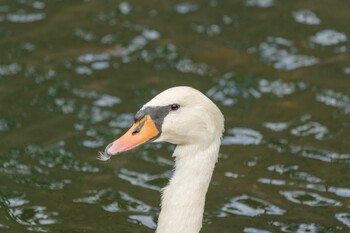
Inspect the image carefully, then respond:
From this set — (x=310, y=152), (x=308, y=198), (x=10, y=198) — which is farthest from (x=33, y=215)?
(x=310, y=152)

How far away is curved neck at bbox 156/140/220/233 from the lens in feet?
24.3

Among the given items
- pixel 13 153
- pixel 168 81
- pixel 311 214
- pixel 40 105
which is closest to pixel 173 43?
pixel 168 81

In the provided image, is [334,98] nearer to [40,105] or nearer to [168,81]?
[168,81]

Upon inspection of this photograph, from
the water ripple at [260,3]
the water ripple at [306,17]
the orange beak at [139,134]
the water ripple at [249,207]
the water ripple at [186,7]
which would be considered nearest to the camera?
the orange beak at [139,134]

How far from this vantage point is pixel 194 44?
12641mm

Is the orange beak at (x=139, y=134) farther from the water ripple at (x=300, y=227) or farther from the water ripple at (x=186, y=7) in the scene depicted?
the water ripple at (x=186, y=7)

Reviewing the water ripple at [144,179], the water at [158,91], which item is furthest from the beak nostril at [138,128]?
the water ripple at [144,179]

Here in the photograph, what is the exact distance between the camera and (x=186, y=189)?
24.3ft

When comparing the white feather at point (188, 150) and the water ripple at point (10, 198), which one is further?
the water ripple at point (10, 198)

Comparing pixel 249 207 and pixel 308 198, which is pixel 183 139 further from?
pixel 308 198

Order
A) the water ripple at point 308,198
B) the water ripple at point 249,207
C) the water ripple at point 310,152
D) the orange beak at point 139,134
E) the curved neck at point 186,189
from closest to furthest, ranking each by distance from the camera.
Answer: the orange beak at point 139,134
the curved neck at point 186,189
the water ripple at point 249,207
the water ripple at point 308,198
the water ripple at point 310,152

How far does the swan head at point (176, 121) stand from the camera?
7320mm

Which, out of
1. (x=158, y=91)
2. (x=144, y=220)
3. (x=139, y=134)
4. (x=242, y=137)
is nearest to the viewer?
(x=139, y=134)

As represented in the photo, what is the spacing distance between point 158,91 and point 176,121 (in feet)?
13.6
